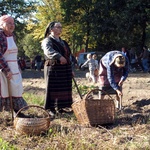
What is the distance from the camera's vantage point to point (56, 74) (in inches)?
222

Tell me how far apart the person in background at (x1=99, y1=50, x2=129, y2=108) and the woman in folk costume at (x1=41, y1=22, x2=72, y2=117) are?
0.64 metres

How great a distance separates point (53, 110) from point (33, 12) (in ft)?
84.6

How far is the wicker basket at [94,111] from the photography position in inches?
183

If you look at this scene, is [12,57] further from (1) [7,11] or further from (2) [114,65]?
(1) [7,11]

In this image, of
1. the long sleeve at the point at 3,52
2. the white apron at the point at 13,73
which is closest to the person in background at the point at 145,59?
the white apron at the point at 13,73

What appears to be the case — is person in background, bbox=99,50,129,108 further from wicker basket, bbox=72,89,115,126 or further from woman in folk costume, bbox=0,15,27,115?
woman in folk costume, bbox=0,15,27,115

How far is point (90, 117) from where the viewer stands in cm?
468

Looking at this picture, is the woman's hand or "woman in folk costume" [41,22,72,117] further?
"woman in folk costume" [41,22,72,117]

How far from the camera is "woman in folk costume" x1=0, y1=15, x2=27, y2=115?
15.5 ft

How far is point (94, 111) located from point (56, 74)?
1.20 meters

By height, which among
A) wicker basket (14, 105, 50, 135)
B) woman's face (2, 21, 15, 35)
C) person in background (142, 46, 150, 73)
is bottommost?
wicker basket (14, 105, 50, 135)

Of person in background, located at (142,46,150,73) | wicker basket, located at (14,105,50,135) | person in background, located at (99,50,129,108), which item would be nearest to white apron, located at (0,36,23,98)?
wicker basket, located at (14,105,50,135)

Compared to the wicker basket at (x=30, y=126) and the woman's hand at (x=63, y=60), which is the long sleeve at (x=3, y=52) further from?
the woman's hand at (x=63, y=60)

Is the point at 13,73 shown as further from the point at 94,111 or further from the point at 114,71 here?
the point at 114,71
